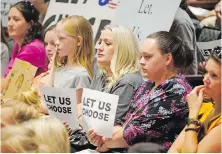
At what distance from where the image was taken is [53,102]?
16.7 ft

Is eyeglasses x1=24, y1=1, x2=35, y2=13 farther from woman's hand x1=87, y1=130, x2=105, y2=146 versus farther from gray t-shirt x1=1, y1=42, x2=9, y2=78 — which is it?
woman's hand x1=87, y1=130, x2=105, y2=146

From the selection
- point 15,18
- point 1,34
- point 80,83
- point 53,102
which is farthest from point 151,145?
point 1,34

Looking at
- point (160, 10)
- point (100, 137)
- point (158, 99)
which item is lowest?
point (100, 137)

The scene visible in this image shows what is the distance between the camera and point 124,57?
16.7 ft

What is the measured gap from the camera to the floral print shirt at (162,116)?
14.9 feet

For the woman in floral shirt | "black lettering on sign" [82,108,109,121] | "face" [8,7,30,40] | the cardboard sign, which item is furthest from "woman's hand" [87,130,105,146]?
"face" [8,7,30,40]

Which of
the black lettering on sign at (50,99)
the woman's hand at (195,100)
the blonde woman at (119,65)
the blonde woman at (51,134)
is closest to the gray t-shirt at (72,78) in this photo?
the blonde woman at (119,65)

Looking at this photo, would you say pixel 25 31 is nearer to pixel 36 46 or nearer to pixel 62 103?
Result: pixel 36 46

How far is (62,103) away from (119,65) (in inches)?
19.0

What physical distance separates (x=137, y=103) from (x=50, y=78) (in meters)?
1.23

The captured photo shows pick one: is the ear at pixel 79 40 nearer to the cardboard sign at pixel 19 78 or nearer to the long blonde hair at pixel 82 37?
the long blonde hair at pixel 82 37

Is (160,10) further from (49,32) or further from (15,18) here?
(15,18)

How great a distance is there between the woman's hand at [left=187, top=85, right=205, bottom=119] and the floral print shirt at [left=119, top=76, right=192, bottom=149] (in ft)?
0.50

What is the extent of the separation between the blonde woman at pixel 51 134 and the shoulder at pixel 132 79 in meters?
1.34
